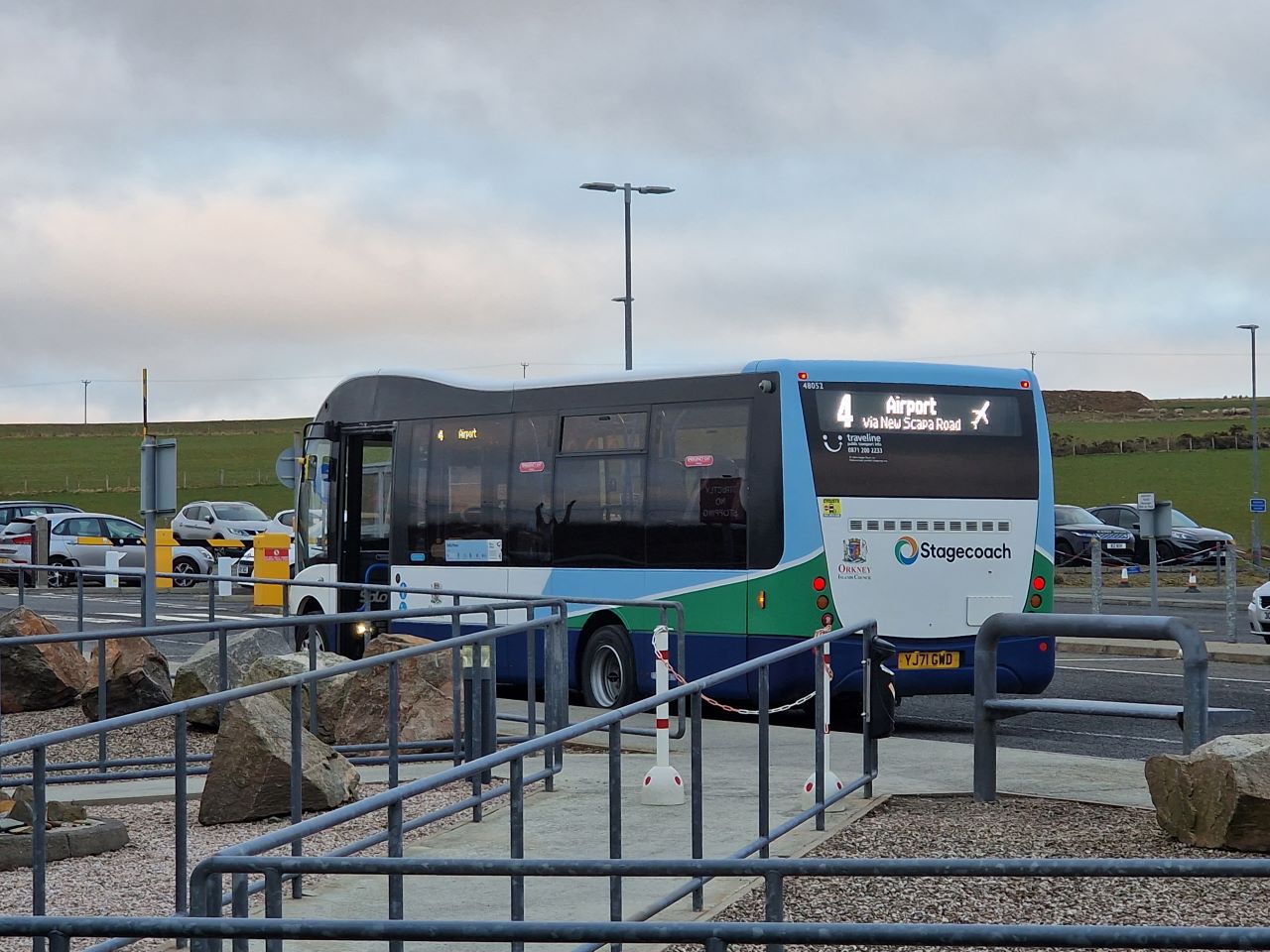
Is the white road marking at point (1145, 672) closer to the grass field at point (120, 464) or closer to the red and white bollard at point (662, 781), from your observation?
the red and white bollard at point (662, 781)

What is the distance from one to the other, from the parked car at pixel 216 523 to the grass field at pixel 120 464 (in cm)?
2053

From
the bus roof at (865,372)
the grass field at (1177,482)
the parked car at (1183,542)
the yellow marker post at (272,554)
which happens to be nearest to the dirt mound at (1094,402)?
the grass field at (1177,482)

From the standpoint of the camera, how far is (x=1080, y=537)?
4812cm

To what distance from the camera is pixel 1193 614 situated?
31422 millimetres

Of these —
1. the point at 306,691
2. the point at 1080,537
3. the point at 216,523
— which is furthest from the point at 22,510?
the point at 306,691

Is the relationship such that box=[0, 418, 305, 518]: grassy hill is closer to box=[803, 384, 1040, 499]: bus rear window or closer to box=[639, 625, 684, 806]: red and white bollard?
box=[803, 384, 1040, 499]: bus rear window

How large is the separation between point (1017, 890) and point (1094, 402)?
161 meters

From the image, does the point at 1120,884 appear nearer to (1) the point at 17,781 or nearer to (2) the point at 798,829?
(2) the point at 798,829

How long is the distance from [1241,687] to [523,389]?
7.99 m

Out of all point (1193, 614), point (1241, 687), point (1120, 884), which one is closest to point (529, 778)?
point (1120, 884)

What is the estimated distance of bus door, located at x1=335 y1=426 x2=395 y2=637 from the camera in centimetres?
2095

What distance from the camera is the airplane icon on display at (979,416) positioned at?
1656cm

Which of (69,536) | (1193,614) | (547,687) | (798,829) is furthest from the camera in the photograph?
(69,536)

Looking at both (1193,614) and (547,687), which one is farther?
(1193,614)
